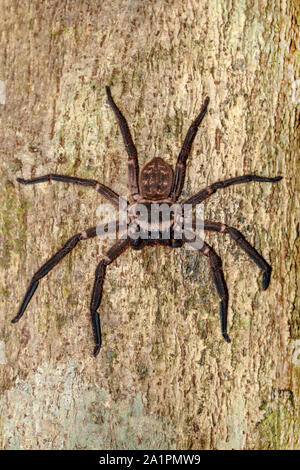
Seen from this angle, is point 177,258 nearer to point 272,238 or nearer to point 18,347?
point 272,238

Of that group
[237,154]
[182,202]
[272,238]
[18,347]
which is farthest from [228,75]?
[18,347]

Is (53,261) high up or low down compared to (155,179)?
down

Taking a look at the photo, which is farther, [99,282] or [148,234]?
[148,234]

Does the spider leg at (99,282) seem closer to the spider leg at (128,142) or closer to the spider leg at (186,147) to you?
the spider leg at (128,142)

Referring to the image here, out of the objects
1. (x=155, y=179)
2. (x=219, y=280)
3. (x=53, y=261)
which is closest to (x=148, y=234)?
(x=155, y=179)

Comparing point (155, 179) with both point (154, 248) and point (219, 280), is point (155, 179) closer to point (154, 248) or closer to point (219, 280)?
point (154, 248)
